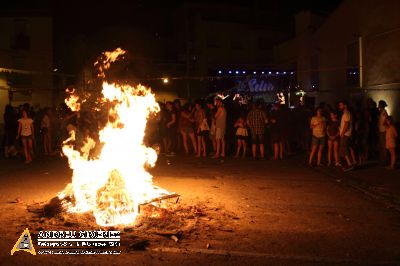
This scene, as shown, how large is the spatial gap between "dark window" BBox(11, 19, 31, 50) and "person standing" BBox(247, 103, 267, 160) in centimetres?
2514

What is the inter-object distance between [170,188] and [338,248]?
16.1 ft

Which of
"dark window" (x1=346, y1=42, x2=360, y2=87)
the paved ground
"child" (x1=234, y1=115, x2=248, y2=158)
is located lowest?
the paved ground

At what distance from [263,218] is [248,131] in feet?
27.6

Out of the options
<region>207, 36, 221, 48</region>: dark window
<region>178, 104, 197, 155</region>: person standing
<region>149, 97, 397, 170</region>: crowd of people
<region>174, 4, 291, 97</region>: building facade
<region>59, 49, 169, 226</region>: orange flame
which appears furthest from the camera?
<region>207, 36, 221, 48</region>: dark window

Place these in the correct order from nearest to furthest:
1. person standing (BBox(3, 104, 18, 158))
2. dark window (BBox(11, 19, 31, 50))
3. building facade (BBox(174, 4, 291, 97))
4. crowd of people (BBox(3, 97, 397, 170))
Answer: crowd of people (BBox(3, 97, 397, 170)), person standing (BBox(3, 104, 18, 158)), dark window (BBox(11, 19, 31, 50)), building facade (BBox(174, 4, 291, 97))

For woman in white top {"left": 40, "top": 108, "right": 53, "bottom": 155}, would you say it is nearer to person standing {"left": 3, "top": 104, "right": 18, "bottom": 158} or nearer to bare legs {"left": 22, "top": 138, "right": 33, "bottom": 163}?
person standing {"left": 3, "top": 104, "right": 18, "bottom": 158}

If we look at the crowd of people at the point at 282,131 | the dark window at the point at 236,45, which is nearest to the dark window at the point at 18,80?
the dark window at the point at 236,45

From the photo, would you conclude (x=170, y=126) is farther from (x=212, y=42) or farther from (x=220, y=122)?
(x=212, y=42)

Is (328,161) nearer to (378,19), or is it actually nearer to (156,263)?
(378,19)

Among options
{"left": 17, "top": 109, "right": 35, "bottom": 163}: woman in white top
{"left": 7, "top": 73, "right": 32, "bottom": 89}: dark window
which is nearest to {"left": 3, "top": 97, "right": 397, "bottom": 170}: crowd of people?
{"left": 17, "top": 109, "right": 35, "bottom": 163}: woman in white top

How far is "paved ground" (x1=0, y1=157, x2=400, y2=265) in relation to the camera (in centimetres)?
538

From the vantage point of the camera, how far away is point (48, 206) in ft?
25.0

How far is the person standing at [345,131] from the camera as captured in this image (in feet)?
39.7

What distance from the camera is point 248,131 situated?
15438 mm
